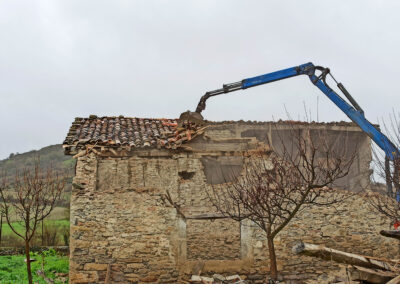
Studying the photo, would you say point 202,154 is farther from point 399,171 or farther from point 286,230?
point 399,171

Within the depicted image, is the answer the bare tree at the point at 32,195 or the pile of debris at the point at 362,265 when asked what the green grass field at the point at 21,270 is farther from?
the pile of debris at the point at 362,265

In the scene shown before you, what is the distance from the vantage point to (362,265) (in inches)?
273

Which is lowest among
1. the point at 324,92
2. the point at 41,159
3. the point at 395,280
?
the point at 395,280

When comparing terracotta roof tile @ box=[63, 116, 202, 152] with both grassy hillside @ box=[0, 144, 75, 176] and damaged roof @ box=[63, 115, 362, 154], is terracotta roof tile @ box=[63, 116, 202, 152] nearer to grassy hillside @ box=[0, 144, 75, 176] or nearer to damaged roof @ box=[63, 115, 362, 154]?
damaged roof @ box=[63, 115, 362, 154]

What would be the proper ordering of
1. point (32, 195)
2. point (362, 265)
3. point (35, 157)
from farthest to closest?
1. point (35, 157)
2. point (32, 195)
3. point (362, 265)

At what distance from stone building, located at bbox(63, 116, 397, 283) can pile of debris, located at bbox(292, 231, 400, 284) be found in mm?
4097

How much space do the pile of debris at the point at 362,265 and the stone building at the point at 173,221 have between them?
161 inches

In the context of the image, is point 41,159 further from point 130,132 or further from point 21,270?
point 130,132

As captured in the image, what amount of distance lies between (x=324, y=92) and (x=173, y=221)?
581cm

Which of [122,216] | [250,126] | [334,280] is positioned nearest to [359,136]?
[250,126]

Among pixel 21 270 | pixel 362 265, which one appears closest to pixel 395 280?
pixel 362 265

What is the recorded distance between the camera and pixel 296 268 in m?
11.1

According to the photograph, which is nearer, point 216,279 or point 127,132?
point 216,279

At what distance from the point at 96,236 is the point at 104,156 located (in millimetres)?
2055
